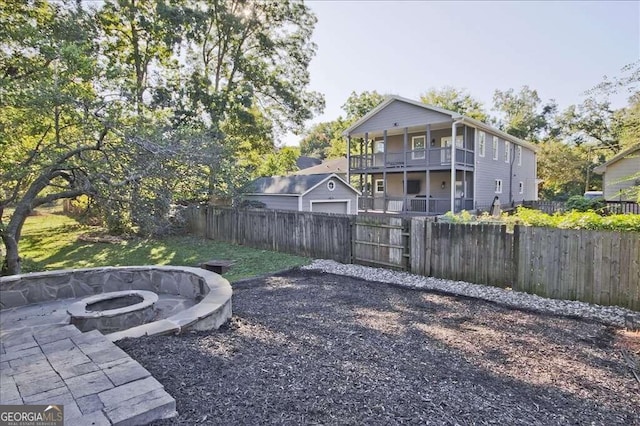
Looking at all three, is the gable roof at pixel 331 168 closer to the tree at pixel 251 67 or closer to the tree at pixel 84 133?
the tree at pixel 251 67

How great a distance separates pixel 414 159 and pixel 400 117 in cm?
248

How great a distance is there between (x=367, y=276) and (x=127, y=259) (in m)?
8.15

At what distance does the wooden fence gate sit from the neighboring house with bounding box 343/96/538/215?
9410 mm

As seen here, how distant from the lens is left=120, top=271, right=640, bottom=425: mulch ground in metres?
2.84

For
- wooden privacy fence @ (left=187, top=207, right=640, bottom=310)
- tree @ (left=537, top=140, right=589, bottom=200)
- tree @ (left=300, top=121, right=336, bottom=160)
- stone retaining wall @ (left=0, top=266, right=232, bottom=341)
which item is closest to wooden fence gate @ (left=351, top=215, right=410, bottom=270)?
wooden privacy fence @ (left=187, top=207, right=640, bottom=310)

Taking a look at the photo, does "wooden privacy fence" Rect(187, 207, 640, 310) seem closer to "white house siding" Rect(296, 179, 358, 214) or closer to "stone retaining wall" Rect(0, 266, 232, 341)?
"white house siding" Rect(296, 179, 358, 214)

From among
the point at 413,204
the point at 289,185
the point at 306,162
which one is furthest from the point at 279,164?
the point at 413,204

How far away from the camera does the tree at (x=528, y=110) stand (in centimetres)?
4362

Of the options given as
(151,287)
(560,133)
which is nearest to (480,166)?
(151,287)

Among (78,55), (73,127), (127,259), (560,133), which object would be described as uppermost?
(560,133)

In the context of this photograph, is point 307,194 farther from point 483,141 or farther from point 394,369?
point 394,369

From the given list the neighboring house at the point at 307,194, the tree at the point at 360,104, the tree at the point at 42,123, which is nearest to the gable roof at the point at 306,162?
the tree at the point at 360,104

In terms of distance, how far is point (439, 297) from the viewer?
7.09 m

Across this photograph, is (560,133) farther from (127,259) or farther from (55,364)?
(55,364)
